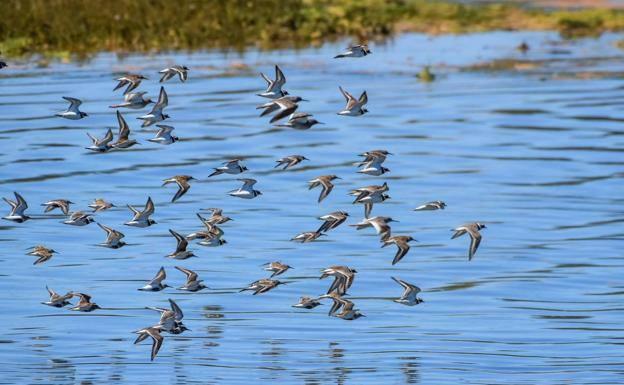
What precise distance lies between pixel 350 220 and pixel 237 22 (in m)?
19.5

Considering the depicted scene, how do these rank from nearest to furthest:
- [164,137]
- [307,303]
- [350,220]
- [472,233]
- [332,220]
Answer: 1. [472,233]
2. [332,220]
3. [307,303]
4. [164,137]
5. [350,220]

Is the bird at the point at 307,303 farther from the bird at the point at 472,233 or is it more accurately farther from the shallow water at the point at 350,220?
the bird at the point at 472,233

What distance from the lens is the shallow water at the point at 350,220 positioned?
17812mm

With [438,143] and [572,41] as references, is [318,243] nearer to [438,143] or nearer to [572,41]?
[438,143]

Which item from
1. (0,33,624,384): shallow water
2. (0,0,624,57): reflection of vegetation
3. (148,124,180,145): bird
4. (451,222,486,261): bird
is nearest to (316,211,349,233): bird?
(451,222,486,261): bird

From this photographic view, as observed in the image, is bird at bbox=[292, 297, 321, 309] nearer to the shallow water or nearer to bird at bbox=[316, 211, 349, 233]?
the shallow water

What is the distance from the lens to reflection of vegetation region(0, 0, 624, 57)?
4272 cm

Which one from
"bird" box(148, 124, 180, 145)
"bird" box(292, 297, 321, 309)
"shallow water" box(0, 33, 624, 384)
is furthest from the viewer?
"bird" box(148, 124, 180, 145)

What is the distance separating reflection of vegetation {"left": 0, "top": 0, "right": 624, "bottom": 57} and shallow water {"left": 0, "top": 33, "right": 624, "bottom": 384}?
1.17m

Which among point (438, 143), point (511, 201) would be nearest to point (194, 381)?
point (511, 201)

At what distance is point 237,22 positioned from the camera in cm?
4584

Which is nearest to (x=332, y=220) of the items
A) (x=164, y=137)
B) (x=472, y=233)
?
(x=472, y=233)

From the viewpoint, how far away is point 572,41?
155ft

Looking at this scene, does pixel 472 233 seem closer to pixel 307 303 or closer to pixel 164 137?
pixel 307 303
